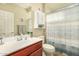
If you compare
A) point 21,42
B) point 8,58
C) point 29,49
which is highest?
point 21,42

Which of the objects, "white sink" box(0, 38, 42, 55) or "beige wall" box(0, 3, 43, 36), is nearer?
"white sink" box(0, 38, 42, 55)

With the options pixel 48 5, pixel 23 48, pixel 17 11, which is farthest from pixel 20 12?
pixel 23 48

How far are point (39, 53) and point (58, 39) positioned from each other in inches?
14.2

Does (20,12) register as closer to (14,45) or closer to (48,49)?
(14,45)

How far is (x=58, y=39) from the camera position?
5.94 ft

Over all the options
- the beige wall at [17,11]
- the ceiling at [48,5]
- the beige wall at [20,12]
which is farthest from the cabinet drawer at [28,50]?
the ceiling at [48,5]

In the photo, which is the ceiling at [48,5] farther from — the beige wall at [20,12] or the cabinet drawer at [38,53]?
the cabinet drawer at [38,53]

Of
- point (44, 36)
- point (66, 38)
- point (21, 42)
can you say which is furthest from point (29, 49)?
point (66, 38)

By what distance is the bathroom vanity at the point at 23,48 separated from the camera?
1.58 meters

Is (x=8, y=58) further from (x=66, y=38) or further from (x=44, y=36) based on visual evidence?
(x=66, y=38)

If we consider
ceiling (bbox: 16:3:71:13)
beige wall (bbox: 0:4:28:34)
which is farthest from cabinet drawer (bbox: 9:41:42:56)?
ceiling (bbox: 16:3:71:13)

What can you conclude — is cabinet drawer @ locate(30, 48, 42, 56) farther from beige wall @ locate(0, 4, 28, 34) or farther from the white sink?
beige wall @ locate(0, 4, 28, 34)

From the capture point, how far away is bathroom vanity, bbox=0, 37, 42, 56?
1.58 meters

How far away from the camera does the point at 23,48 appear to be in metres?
1.71
